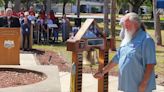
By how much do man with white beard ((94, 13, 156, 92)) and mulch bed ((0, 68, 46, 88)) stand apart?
7.22 ft

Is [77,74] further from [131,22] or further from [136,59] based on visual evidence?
[131,22]

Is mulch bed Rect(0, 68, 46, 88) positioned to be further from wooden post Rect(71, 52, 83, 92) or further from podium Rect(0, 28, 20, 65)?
podium Rect(0, 28, 20, 65)

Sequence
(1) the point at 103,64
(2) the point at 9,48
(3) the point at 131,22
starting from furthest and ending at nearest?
(2) the point at 9,48
(1) the point at 103,64
(3) the point at 131,22

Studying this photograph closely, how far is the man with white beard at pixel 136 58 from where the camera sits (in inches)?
213

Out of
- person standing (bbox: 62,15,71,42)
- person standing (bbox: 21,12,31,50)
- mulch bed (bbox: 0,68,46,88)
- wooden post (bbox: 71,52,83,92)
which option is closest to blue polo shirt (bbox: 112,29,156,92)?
wooden post (bbox: 71,52,83,92)

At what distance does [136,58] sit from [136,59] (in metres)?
0.01

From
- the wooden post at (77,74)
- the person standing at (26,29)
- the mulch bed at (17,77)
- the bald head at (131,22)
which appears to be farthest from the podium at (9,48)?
the bald head at (131,22)

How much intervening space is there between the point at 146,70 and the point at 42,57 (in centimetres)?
1075

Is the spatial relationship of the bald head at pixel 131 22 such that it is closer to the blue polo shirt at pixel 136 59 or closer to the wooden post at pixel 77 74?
the blue polo shirt at pixel 136 59

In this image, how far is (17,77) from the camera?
7.93m

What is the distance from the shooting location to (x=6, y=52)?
13.5 m

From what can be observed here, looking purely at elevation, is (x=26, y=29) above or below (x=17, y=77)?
above

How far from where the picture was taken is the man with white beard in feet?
17.7

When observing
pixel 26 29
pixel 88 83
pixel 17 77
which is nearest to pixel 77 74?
pixel 17 77
